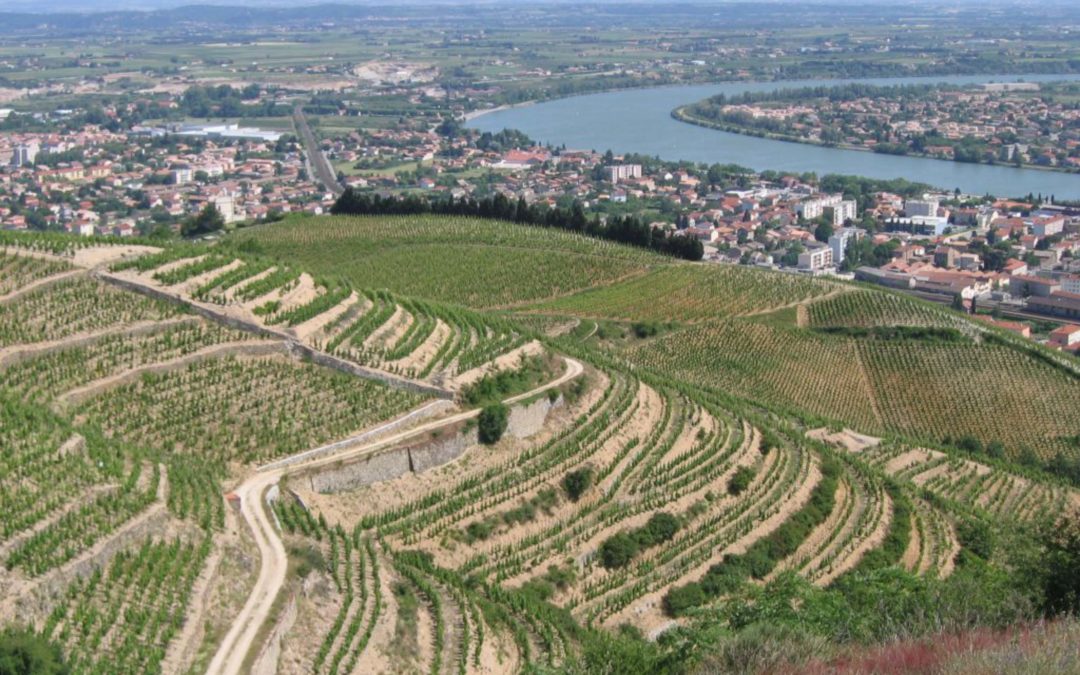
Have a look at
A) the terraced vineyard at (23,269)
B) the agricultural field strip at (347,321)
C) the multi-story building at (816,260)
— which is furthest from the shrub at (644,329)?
the multi-story building at (816,260)

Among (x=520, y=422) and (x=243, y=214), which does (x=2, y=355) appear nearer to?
(x=520, y=422)

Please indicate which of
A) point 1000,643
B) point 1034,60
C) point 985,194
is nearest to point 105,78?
point 985,194

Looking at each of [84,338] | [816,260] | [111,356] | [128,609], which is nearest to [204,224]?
[816,260]

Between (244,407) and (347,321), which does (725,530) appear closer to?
(347,321)

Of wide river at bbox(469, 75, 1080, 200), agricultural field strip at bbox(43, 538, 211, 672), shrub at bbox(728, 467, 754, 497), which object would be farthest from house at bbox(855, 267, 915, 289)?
agricultural field strip at bbox(43, 538, 211, 672)

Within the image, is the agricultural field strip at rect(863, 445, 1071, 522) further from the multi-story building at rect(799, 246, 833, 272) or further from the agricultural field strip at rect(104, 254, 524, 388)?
the multi-story building at rect(799, 246, 833, 272)

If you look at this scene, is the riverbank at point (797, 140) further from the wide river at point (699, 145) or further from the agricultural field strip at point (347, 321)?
the agricultural field strip at point (347, 321)
